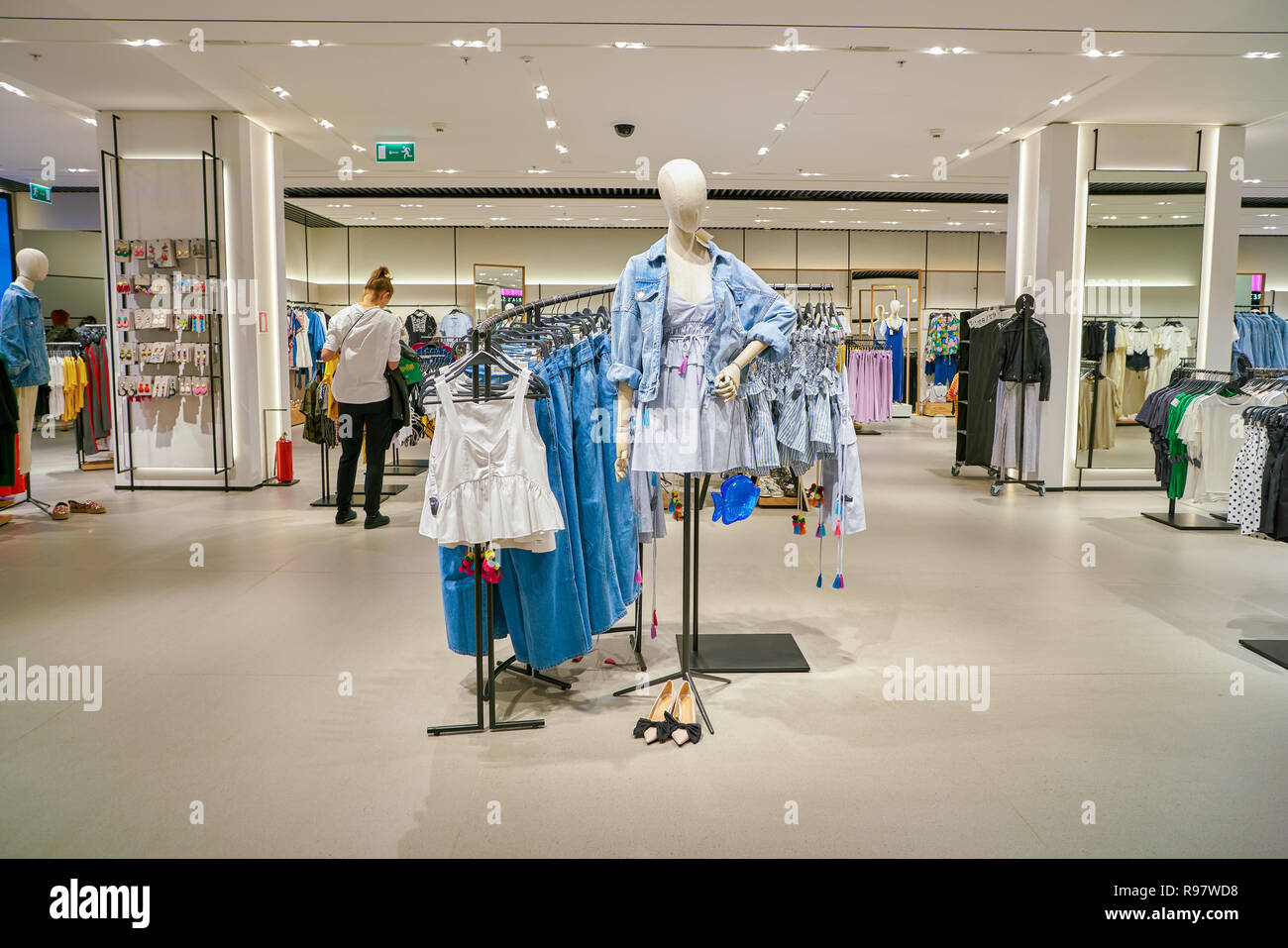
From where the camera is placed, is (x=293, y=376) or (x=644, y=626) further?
(x=293, y=376)

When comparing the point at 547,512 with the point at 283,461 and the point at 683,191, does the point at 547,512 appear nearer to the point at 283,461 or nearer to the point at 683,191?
the point at 683,191

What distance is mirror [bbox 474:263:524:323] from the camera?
16797mm

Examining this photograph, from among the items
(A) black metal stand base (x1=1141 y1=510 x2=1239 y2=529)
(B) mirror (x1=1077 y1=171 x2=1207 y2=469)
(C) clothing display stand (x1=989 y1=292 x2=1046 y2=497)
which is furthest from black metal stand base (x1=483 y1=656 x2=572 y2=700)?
(B) mirror (x1=1077 y1=171 x2=1207 y2=469)

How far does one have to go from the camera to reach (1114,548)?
614 centimetres

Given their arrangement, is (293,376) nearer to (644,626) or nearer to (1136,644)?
(644,626)

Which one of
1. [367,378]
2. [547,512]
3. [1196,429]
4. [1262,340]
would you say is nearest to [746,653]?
[547,512]

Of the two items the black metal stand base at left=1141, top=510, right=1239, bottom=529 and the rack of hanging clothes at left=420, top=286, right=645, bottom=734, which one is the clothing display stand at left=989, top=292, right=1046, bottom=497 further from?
the rack of hanging clothes at left=420, top=286, right=645, bottom=734

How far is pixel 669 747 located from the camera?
312cm

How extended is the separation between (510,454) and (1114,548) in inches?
188

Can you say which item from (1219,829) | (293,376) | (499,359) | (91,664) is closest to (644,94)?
(499,359)

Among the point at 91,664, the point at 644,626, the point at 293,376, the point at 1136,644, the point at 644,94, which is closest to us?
the point at 91,664

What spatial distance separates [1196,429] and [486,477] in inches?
195

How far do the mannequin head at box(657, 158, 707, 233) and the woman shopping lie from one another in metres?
3.51

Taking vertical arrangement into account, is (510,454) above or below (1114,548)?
above
